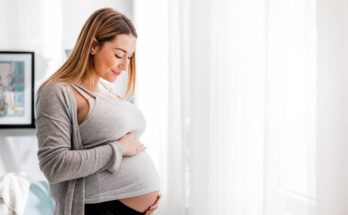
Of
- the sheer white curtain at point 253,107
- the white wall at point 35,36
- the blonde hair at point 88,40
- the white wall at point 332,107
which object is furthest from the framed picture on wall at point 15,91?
the white wall at point 332,107

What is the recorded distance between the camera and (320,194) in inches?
39.3

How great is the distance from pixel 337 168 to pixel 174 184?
4.01ft

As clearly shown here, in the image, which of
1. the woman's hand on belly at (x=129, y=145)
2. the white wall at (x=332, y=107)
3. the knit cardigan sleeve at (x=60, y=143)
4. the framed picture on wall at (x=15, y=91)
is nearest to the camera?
the white wall at (x=332, y=107)

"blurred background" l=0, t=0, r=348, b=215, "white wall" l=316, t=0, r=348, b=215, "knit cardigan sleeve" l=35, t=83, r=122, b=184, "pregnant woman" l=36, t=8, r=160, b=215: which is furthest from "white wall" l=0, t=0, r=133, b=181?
"white wall" l=316, t=0, r=348, b=215

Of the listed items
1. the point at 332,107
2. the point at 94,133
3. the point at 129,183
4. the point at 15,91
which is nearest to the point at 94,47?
the point at 94,133

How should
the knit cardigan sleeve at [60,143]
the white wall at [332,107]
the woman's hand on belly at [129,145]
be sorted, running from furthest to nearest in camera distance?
1. the woman's hand on belly at [129,145]
2. the knit cardigan sleeve at [60,143]
3. the white wall at [332,107]

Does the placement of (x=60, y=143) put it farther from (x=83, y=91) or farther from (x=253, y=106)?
(x=253, y=106)

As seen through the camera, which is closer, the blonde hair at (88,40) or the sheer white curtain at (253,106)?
the sheer white curtain at (253,106)

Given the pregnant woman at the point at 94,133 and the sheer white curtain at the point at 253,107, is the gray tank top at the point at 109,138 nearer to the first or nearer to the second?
the pregnant woman at the point at 94,133

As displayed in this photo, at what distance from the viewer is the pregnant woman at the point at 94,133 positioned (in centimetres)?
116

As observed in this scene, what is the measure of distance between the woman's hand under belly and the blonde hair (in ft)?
1.24

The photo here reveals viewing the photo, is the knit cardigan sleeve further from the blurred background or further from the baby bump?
the blurred background

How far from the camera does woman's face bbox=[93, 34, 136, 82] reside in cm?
128

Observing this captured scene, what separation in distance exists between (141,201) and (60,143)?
0.33 m
